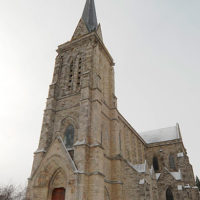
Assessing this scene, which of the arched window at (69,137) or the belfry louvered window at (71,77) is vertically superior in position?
the belfry louvered window at (71,77)

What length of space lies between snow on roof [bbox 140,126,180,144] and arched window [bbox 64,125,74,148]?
872 inches

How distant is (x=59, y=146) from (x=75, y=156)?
186 cm

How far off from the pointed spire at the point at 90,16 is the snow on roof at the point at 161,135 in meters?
23.0

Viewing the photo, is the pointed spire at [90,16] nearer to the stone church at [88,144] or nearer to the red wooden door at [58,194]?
the stone church at [88,144]

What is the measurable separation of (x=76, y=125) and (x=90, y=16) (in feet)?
61.0

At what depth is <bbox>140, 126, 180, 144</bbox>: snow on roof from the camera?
36.6 metres

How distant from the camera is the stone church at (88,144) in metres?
16.5

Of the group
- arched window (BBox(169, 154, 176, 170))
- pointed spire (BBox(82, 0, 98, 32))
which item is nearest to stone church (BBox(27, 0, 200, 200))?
pointed spire (BBox(82, 0, 98, 32))

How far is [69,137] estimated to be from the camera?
19.4 m

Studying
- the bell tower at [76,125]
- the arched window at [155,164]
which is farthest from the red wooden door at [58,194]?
the arched window at [155,164]

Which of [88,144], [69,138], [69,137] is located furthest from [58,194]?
[69,137]

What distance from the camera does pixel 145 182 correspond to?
62.7ft

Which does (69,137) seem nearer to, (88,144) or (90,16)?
(88,144)

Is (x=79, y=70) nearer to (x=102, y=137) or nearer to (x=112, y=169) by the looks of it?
(x=102, y=137)
